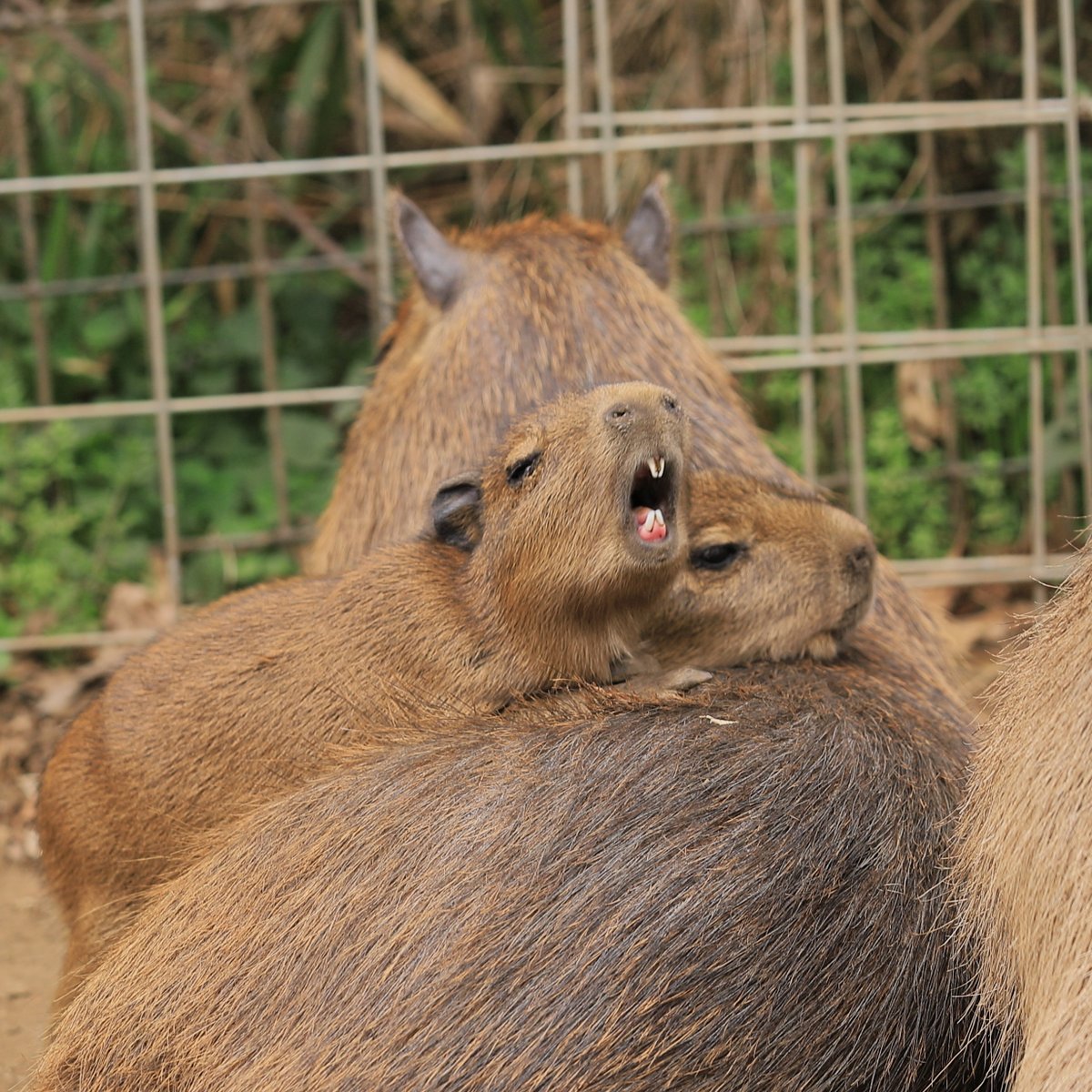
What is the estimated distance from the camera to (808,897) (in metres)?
2.14

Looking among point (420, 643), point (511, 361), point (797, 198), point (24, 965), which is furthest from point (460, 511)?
point (797, 198)

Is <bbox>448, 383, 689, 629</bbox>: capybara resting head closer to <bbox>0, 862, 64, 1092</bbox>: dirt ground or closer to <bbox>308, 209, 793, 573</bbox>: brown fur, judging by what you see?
<bbox>308, 209, 793, 573</bbox>: brown fur

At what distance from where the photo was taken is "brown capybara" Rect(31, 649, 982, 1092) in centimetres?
200

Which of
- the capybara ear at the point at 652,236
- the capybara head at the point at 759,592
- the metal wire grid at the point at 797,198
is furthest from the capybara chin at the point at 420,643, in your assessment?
the metal wire grid at the point at 797,198

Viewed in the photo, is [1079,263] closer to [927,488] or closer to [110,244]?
[927,488]

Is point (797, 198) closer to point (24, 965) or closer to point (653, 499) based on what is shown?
point (653, 499)

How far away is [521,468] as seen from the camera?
9.27 feet

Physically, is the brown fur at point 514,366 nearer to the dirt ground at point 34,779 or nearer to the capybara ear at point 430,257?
the capybara ear at point 430,257

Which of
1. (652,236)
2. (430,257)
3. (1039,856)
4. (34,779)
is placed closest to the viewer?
(1039,856)

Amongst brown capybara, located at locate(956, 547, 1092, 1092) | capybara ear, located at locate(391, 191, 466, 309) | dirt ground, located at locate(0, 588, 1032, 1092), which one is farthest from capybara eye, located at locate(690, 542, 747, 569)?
capybara ear, located at locate(391, 191, 466, 309)

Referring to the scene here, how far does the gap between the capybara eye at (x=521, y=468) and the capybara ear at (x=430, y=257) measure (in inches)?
39.0

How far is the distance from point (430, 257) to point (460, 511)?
100 centimetres

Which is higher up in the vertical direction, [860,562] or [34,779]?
[860,562]

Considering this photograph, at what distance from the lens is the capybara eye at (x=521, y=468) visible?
9.14 ft
